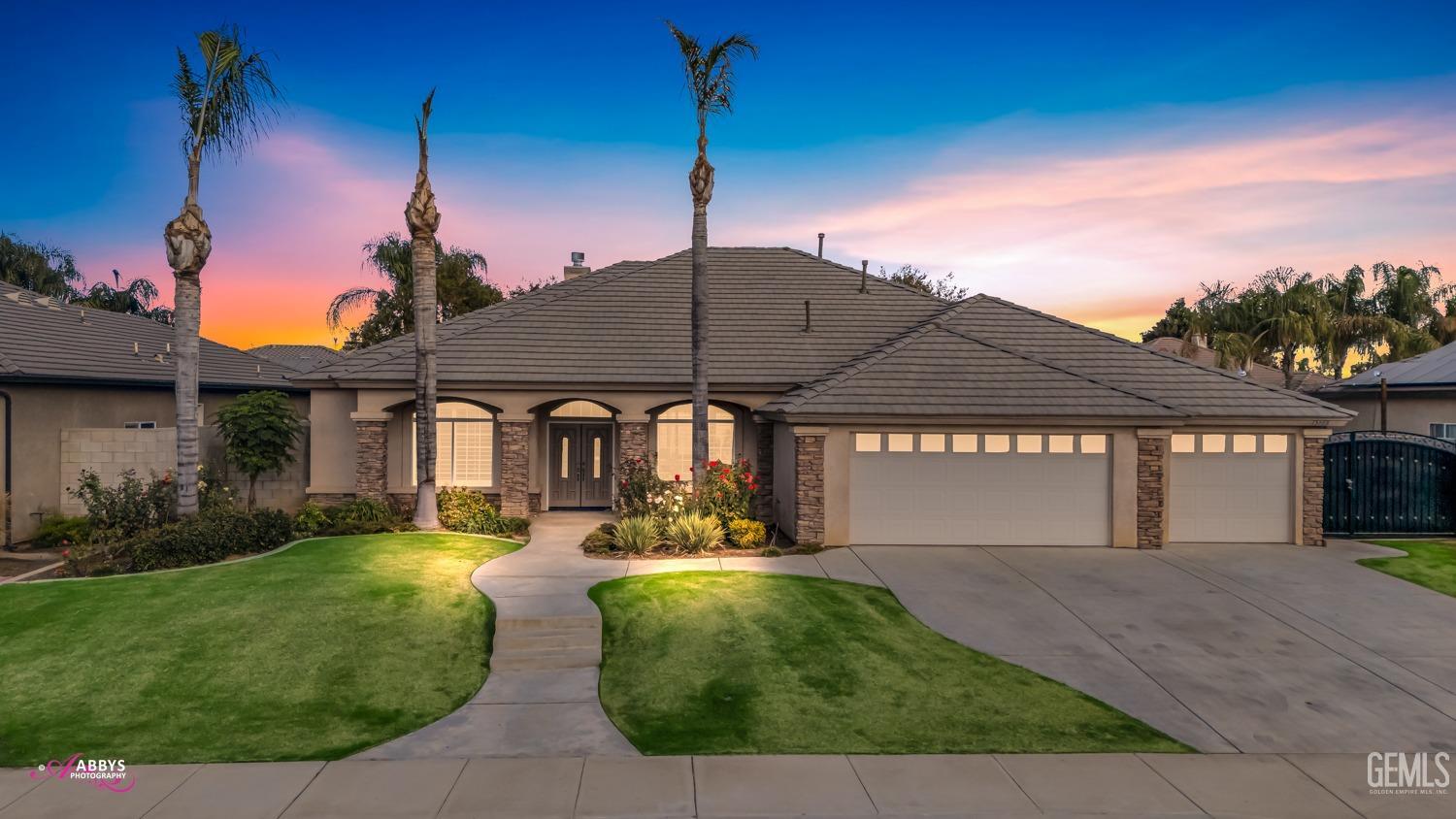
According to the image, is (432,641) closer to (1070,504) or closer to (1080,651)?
A: (1080,651)

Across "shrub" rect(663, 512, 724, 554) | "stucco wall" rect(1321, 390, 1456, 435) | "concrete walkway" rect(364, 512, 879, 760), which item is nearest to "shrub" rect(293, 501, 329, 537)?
Answer: "concrete walkway" rect(364, 512, 879, 760)

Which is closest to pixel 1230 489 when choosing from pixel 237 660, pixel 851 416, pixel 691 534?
pixel 851 416

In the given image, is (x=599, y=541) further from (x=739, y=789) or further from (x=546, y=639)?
(x=739, y=789)

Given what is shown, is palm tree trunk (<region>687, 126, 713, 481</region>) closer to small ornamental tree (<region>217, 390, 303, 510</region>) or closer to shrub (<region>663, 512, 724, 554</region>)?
shrub (<region>663, 512, 724, 554</region>)

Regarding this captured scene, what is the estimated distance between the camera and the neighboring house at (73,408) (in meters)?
15.9

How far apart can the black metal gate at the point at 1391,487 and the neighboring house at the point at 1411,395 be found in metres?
4.37

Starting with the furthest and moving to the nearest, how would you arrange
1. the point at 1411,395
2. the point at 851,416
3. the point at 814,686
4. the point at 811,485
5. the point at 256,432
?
the point at 1411,395 → the point at 256,432 → the point at 811,485 → the point at 851,416 → the point at 814,686

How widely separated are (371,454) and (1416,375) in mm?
30372

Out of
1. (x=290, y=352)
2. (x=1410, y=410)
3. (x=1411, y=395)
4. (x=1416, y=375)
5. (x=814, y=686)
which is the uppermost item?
(x=290, y=352)

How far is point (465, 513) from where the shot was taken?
16.4 metres

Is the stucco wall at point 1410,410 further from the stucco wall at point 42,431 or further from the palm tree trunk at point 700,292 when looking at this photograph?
the stucco wall at point 42,431

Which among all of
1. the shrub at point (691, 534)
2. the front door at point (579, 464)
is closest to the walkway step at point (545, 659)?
the shrub at point (691, 534)

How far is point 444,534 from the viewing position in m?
15.2

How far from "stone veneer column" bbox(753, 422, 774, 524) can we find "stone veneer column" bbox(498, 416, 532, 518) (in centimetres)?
549
